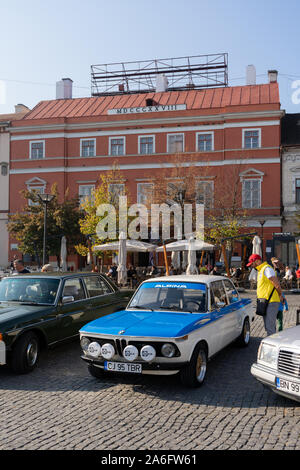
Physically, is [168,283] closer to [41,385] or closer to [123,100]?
[41,385]

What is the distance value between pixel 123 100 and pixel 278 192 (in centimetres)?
1705

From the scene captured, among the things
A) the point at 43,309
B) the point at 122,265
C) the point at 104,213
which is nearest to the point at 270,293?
the point at 43,309

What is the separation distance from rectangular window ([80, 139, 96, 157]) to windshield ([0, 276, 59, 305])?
3040cm

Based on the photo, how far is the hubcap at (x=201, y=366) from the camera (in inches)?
242

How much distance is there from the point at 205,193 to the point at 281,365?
28082 millimetres

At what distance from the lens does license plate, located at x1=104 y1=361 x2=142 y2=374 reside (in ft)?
18.9

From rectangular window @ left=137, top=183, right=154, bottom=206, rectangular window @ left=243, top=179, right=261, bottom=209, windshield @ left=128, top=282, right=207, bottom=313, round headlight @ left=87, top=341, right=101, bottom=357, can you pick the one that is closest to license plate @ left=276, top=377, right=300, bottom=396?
windshield @ left=128, top=282, right=207, bottom=313

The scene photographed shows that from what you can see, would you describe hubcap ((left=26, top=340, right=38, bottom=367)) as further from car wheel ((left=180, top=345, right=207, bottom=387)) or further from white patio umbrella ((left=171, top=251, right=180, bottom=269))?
white patio umbrella ((left=171, top=251, right=180, bottom=269))

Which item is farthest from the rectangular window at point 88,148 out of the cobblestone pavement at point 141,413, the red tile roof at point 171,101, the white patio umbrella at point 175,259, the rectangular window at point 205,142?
the cobblestone pavement at point 141,413

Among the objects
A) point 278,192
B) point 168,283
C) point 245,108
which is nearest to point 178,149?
point 245,108

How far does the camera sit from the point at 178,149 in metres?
35.6

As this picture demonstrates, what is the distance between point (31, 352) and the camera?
23.2ft

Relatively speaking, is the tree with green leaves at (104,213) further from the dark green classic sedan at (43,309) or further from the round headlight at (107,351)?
the round headlight at (107,351)

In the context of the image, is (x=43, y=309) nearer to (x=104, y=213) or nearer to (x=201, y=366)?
(x=201, y=366)
